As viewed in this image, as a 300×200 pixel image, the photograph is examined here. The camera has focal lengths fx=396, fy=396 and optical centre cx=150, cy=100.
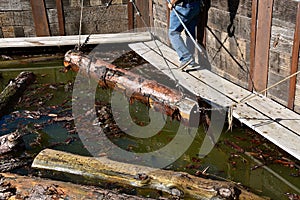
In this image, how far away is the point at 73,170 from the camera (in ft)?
15.6

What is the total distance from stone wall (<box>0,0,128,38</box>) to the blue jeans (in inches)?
106

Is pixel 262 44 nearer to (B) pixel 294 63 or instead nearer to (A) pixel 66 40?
(B) pixel 294 63

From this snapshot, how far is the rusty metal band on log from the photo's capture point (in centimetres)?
559

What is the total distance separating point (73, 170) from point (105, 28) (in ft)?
18.3

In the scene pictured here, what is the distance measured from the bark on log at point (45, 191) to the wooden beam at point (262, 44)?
2886mm

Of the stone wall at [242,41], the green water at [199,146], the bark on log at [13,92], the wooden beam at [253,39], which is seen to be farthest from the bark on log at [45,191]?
the wooden beam at [253,39]

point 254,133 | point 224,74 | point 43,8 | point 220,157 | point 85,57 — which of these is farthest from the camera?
point 43,8

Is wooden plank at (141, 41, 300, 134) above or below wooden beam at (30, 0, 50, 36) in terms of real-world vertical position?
below

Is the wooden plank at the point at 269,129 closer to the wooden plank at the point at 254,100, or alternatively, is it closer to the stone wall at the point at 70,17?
the wooden plank at the point at 254,100

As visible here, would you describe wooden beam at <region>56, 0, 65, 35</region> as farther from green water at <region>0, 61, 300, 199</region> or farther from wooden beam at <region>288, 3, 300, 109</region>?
wooden beam at <region>288, 3, 300, 109</region>

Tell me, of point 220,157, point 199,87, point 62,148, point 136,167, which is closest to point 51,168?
point 62,148

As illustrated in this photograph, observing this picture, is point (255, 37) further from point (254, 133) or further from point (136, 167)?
point (136, 167)

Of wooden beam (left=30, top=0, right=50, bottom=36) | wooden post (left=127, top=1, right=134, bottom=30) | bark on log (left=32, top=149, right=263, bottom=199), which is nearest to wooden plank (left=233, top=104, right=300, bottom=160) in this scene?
bark on log (left=32, top=149, right=263, bottom=199)

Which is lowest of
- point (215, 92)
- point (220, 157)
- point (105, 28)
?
point (220, 157)
